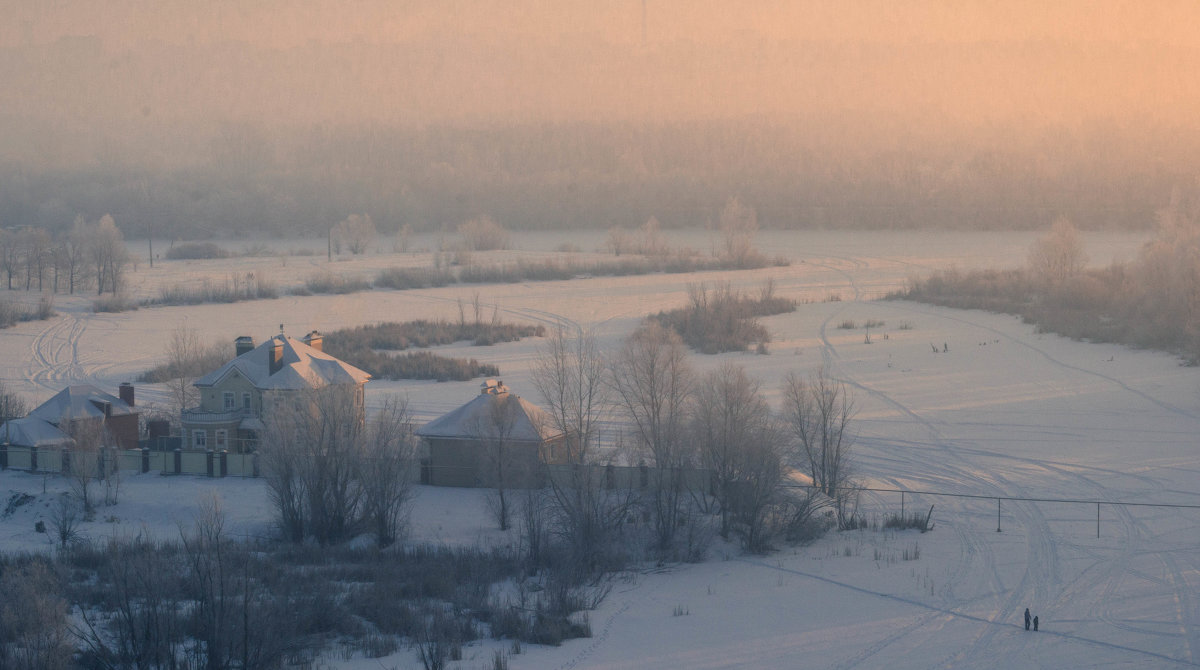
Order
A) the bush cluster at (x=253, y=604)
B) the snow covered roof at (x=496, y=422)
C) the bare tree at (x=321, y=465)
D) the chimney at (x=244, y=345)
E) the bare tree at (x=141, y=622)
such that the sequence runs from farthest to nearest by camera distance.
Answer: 1. the chimney at (x=244, y=345)
2. the snow covered roof at (x=496, y=422)
3. the bare tree at (x=321, y=465)
4. the bush cluster at (x=253, y=604)
5. the bare tree at (x=141, y=622)

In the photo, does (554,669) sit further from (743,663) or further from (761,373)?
(761,373)

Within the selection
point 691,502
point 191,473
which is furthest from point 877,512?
point 191,473

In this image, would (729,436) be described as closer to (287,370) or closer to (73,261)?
(287,370)

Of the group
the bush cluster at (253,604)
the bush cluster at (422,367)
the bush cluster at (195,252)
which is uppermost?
the bush cluster at (195,252)

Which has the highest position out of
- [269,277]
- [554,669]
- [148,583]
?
[269,277]

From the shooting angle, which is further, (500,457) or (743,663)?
(500,457)

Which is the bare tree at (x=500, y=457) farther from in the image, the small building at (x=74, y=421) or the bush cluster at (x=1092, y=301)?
the bush cluster at (x=1092, y=301)

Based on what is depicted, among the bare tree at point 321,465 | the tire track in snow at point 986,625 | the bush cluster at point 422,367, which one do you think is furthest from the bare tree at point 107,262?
the tire track in snow at point 986,625

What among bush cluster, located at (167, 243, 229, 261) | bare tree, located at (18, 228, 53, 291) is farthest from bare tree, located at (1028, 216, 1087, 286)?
bush cluster, located at (167, 243, 229, 261)
